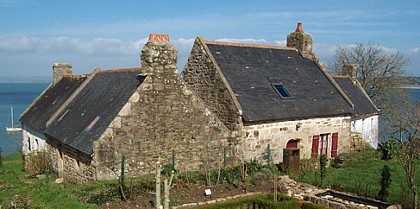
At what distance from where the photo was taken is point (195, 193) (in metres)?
13.1

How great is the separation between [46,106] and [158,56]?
37.3 ft

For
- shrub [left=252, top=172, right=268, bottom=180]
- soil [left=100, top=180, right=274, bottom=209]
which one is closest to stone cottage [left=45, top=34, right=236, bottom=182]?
shrub [left=252, top=172, right=268, bottom=180]

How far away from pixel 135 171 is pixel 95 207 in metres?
4.34

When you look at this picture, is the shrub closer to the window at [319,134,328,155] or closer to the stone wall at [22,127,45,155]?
the window at [319,134,328,155]

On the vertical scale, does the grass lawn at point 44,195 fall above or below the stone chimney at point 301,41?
below

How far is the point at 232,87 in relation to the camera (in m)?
19.2

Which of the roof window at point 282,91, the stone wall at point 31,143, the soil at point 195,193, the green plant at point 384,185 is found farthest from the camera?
the stone wall at point 31,143

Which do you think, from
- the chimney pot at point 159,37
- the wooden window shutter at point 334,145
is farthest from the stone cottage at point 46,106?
the wooden window shutter at point 334,145

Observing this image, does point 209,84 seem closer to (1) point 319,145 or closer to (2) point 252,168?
(2) point 252,168

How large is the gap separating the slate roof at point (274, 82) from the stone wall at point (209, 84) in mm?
481

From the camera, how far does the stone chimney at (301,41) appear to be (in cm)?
2531

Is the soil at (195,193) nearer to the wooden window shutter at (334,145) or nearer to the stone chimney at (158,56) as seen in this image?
the stone chimney at (158,56)

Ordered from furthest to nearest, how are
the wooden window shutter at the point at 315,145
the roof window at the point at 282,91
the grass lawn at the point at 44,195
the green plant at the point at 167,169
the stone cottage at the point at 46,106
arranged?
the stone cottage at the point at 46,106, the wooden window shutter at the point at 315,145, the roof window at the point at 282,91, the green plant at the point at 167,169, the grass lawn at the point at 44,195

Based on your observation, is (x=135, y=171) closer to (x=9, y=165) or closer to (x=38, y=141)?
(x=38, y=141)
